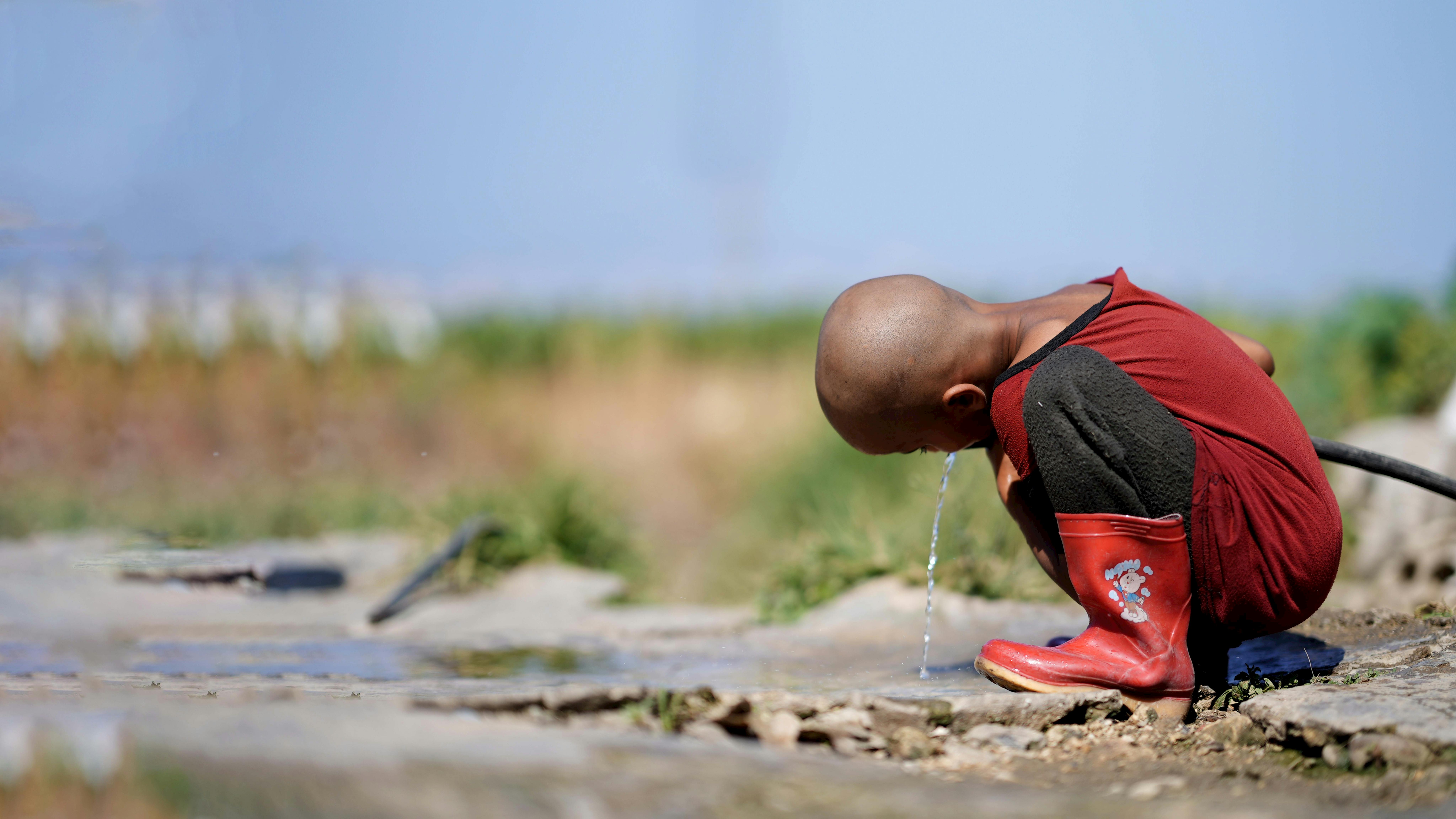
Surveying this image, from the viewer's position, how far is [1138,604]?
2119 millimetres

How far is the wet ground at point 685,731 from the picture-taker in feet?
4.56

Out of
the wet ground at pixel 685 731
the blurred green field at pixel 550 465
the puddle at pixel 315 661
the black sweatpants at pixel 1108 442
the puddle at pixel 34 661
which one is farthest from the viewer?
the blurred green field at pixel 550 465

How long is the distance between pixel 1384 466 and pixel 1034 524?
0.95 meters

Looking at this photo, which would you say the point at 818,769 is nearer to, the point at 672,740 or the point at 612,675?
the point at 672,740

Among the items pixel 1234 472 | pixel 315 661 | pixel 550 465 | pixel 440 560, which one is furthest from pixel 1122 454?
pixel 550 465

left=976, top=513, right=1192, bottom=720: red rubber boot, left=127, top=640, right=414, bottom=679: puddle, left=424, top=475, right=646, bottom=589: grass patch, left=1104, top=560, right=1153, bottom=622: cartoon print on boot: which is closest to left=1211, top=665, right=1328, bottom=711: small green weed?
left=976, top=513, right=1192, bottom=720: red rubber boot

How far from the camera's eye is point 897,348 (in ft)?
7.47

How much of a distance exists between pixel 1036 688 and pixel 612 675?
128cm

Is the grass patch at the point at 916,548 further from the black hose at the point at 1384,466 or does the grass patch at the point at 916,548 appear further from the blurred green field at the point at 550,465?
the black hose at the point at 1384,466

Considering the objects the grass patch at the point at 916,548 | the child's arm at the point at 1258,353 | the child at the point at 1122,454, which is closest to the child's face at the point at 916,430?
the child at the point at 1122,454

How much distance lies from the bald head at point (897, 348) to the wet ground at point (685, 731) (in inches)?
26.1

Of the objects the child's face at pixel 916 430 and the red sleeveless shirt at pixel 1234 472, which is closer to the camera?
the red sleeveless shirt at pixel 1234 472

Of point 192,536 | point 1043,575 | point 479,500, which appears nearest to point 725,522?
point 479,500

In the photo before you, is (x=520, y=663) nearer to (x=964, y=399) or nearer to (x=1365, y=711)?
(x=964, y=399)
